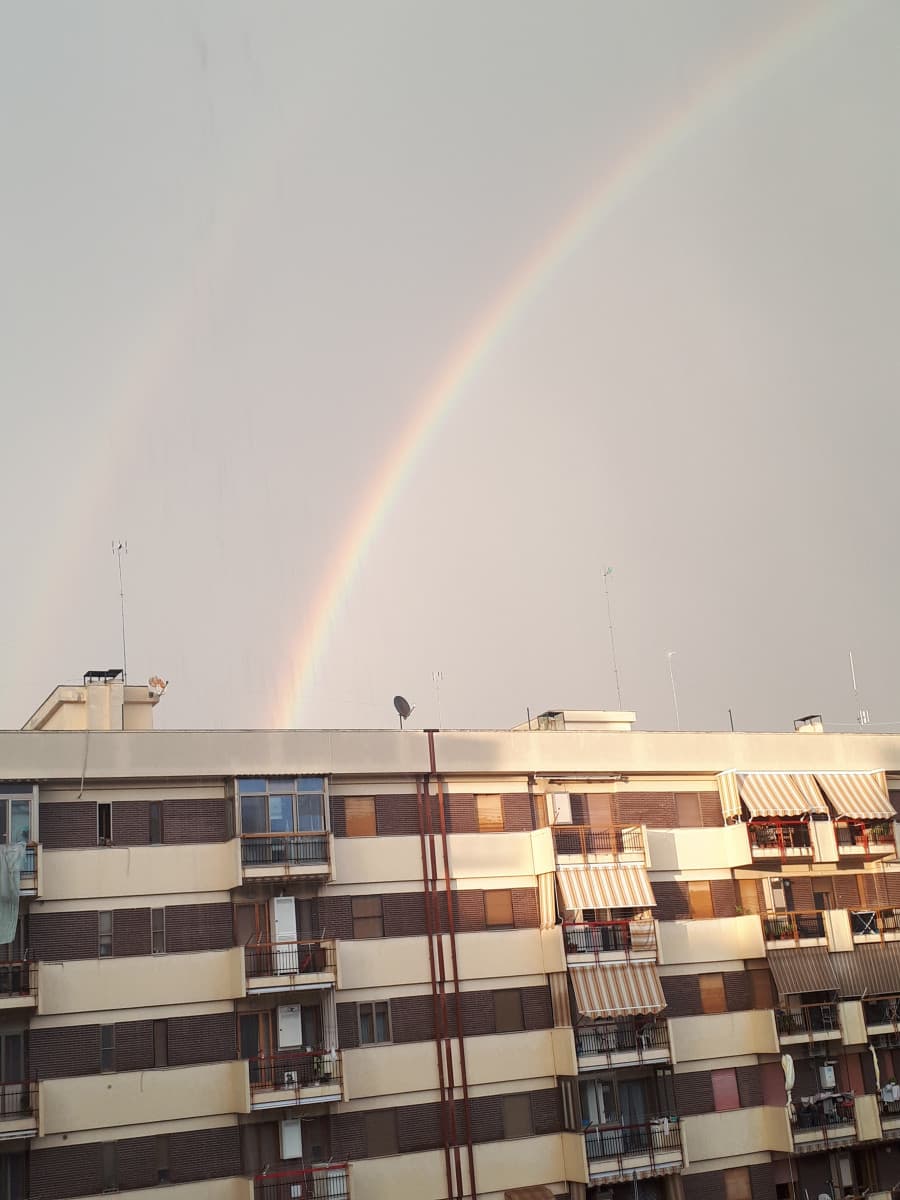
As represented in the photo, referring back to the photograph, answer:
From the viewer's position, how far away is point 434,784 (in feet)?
138

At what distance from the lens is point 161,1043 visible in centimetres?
3656

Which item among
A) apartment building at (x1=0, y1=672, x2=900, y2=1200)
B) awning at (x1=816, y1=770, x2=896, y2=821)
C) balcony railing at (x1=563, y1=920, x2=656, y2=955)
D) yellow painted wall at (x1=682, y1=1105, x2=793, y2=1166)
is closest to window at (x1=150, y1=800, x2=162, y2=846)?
apartment building at (x1=0, y1=672, x2=900, y2=1200)

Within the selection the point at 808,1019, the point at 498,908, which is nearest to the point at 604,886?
the point at 498,908

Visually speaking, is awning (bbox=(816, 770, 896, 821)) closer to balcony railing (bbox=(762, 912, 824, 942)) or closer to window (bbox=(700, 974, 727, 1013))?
balcony railing (bbox=(762, 912, 824, 942))

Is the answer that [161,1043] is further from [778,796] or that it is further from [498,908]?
[778,796]

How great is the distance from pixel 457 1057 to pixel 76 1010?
1174 cm

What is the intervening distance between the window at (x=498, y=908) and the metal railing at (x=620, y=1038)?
4.12m

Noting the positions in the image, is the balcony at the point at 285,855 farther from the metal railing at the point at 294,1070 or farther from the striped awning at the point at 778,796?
the striped awning at the point at 778,796

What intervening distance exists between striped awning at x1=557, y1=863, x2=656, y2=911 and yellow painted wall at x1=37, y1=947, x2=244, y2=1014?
36.0ft

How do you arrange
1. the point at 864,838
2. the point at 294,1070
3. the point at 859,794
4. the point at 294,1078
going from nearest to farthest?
the point at 294,1078
the point at 294,1070
the point at 859,794
the point at 864,838

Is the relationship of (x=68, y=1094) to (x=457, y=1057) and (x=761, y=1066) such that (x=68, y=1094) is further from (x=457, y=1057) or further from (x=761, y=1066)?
(x=761, y=1066)

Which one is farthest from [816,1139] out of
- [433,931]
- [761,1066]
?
[433,931]

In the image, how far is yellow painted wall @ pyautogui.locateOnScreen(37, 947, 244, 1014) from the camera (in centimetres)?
3591

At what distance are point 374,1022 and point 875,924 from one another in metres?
19.1
